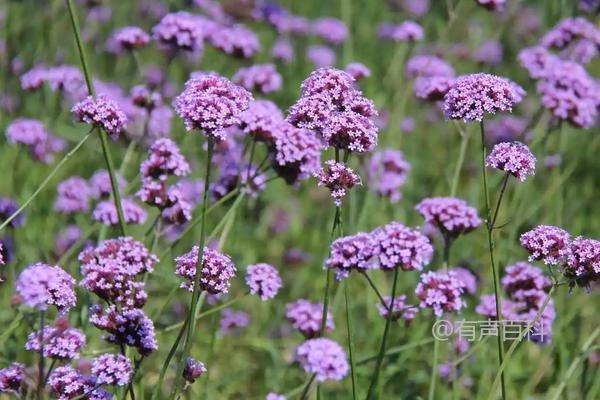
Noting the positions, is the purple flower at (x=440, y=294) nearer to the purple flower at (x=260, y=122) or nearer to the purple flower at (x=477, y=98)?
the purple flower at (x=477, y=98)

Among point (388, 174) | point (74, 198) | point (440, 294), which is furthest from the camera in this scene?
point (388, 174)

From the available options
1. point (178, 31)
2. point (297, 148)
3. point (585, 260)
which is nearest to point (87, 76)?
point (297, 148)

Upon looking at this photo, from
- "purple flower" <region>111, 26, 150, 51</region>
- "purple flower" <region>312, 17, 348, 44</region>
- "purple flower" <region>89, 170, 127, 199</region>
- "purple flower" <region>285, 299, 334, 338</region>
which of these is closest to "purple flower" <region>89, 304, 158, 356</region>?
"purple flower" <region>285, 299, 334, 338</region>

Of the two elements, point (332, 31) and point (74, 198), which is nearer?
point (74, 198)

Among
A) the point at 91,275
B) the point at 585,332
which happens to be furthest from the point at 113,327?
the point at 585,332

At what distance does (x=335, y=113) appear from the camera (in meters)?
2.50

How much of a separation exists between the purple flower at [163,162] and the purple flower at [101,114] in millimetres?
418

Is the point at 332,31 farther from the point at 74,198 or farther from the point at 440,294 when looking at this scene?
the point at 440,294

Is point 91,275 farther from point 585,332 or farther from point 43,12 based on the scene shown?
point 43,12

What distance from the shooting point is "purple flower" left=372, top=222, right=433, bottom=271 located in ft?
7.81

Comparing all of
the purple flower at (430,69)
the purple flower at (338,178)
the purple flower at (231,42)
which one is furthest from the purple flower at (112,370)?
the purple flower at (430,69)

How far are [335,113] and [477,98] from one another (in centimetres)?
40

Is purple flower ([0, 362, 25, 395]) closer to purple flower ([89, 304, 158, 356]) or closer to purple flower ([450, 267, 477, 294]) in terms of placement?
purple flower ([89, 304, 158, 356])

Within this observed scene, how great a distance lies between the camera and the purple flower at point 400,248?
2.38 metres
